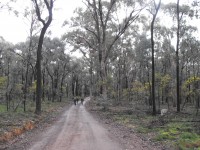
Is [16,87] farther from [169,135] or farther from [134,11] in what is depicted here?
[169,135]

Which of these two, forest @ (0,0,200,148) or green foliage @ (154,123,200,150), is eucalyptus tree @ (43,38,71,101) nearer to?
forest @ (0,0,200,148)

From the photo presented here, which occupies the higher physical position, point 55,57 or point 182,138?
point 55,57

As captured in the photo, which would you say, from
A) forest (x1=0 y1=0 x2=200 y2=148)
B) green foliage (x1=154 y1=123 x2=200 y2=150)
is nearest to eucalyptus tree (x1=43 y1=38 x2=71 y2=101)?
forest (x1=0 y1=0 x2=200 y2=148)

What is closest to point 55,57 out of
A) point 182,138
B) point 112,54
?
point 112,54

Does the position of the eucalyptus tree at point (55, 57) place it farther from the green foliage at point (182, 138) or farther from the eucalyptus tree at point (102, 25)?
the green foliage at point (182, 138)

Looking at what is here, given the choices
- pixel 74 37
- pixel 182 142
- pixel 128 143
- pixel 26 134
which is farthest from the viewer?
pixel 74 37

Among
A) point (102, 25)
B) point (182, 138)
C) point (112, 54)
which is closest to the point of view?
point (182, 138)

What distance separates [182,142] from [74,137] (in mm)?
5175

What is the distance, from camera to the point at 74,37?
141ft

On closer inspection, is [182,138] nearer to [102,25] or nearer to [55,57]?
[102,25]

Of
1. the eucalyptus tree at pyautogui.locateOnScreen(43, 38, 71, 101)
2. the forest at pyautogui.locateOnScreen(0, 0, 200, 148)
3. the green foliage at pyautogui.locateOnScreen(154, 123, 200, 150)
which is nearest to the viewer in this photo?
the green foliage at pyautogui.locateOnScreen(154, 123, 200, 150)

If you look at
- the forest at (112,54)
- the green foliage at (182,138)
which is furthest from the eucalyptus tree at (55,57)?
the green foliage at (182,138)

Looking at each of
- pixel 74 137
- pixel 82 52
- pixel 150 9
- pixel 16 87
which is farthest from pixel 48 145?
pixel 82 52

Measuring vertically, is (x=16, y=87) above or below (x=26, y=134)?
above
